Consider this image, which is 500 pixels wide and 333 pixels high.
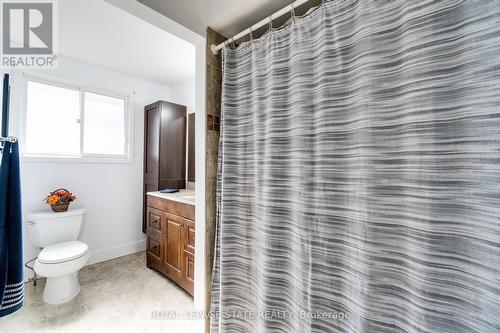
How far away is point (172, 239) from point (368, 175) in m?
1.84

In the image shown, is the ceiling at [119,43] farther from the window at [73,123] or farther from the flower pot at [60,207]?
the flower pot at [60,207]

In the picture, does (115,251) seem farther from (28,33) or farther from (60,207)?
(28,33)

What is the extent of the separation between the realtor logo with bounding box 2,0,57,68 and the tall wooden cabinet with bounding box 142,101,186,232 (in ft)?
3.57

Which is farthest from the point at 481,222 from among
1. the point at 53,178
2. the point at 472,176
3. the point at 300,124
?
the point at 53,178

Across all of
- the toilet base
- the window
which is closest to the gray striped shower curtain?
the toilet base

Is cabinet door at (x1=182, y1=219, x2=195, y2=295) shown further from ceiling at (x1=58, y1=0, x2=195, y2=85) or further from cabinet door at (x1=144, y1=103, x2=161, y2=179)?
ceiling at (x1=58, y1=0, x2=195, y2=85)

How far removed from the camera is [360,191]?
82 cm

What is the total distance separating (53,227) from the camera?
6.64 ft

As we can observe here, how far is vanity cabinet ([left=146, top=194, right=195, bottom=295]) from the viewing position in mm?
1817

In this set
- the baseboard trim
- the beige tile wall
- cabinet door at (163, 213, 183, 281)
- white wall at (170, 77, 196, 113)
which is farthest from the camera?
white wall at (170, 77, 196, 113)

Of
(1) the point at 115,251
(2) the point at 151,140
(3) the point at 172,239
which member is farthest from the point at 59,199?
(3) the point at 172,239

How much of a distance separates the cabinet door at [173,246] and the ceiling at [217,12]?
5.09 ft

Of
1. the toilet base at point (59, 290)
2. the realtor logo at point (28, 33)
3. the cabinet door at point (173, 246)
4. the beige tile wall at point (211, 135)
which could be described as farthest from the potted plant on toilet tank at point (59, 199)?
the beige tile wall at point (211, 135)

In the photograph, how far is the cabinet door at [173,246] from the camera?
191cm
